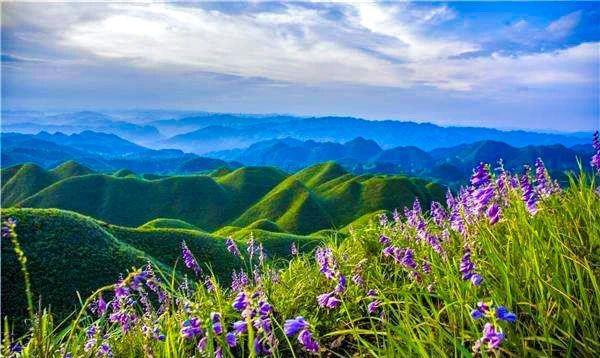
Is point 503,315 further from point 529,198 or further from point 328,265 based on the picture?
point 529,198

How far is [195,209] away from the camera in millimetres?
164750

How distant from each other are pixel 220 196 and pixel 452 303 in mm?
167897

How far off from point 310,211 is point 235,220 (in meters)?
26.9

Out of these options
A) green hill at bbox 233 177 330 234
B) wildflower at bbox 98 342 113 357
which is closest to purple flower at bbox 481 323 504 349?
wildflower at bbox 98 342 113 357

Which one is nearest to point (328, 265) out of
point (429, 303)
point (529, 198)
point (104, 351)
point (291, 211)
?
point (429, 303)

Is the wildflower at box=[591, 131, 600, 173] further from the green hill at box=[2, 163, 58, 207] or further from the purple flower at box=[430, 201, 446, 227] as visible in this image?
the green hill at box=[2, 163, 58, 207]

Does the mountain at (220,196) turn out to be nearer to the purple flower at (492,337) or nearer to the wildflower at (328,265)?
the wildflower at (328,265)

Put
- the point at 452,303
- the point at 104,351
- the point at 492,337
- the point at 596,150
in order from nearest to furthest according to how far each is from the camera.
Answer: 1. the point at 492,337
2. the point at 452,303
3. the point at 104,351
4. the point at 596,150

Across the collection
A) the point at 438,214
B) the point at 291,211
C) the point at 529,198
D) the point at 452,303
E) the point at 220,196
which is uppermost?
the point at 529,198

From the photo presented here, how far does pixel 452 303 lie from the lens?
3871 millimetres

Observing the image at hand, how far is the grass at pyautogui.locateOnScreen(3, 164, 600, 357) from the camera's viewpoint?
13.2 ft

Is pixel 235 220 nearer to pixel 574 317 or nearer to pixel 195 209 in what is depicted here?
pixel 195 209

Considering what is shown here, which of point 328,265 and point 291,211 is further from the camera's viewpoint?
point 291,211

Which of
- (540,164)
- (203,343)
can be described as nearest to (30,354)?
(203,343)
